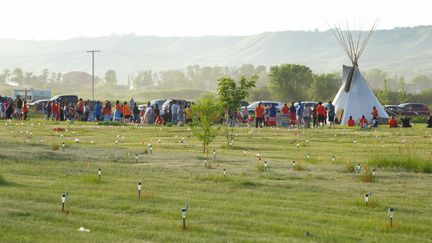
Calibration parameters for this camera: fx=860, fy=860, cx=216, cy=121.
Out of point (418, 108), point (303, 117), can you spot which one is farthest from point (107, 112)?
point (418, 108)

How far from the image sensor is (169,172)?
2033 cm

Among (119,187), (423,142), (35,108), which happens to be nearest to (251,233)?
(119,187)

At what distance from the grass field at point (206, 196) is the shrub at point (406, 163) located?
0.03 m

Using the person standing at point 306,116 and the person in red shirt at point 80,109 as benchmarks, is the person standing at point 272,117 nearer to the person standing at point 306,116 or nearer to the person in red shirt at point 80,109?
the person standing at point 306,116

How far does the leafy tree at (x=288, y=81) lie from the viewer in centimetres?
10975

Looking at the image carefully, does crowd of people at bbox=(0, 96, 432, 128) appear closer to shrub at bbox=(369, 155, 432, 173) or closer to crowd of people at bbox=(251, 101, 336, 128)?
crowd of people at bbox=(251, 101, 336, 128)

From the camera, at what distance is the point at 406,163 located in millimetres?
22438

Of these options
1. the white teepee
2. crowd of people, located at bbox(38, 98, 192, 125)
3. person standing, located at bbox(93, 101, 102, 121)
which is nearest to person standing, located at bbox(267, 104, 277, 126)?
crowd of people, located at bbox(38, 98, 192, 125)

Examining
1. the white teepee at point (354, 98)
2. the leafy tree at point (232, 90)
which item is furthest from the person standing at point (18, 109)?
the leafy tree at point (232, 90)

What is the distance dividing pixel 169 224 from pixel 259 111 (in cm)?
3580

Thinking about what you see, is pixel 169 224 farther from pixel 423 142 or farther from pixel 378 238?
pixel 423 142

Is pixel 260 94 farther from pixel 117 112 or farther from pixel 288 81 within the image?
pixel 117 112

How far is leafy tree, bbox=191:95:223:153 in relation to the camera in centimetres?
2797

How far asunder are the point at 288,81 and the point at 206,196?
3738 inches
